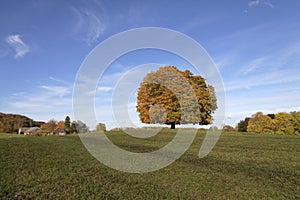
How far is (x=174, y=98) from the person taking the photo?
36812 mm

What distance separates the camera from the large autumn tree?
120ft

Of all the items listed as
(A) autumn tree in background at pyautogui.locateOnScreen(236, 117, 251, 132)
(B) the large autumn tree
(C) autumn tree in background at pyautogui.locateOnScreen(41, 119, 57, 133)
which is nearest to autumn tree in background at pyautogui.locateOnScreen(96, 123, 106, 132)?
(B) the large autumn tree

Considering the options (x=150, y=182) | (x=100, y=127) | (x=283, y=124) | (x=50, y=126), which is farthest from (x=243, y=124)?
(x=50, y=126)

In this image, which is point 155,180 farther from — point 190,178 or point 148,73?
point 148,73

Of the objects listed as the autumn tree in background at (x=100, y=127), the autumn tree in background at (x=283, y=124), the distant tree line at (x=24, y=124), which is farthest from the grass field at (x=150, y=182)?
the distant tree line at (x=24, y=124)

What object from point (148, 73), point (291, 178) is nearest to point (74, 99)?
point (291, 178)

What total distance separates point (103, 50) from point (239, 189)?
35.1 feet

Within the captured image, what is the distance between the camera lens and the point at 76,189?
24.1 ft

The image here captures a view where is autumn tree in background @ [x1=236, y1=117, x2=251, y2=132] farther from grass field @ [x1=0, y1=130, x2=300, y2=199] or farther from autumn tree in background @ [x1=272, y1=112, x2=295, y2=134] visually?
grass field @ [x1=0, y1=130, x2=300, y2=199]

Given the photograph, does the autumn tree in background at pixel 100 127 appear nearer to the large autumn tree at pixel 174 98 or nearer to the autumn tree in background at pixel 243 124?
the large autumn tree at pixel 174 98

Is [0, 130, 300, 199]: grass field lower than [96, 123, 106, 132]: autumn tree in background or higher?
lower

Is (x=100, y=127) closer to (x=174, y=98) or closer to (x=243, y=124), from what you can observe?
(x=174, y=98)

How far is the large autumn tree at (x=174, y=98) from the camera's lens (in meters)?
36.6

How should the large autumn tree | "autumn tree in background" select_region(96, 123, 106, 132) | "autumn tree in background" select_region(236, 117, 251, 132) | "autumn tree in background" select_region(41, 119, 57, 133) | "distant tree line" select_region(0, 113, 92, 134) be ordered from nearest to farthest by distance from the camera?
"autumn tree in background" select_region(96, 123, 106, 132) → the large autumn tree → "autumn tree in background" select_region(236, 117, 251, 132) → "distant tree line" select_region(0, 113, 92, 134) → "autumn tree in background" select_region(41, 119, 57, 133)
